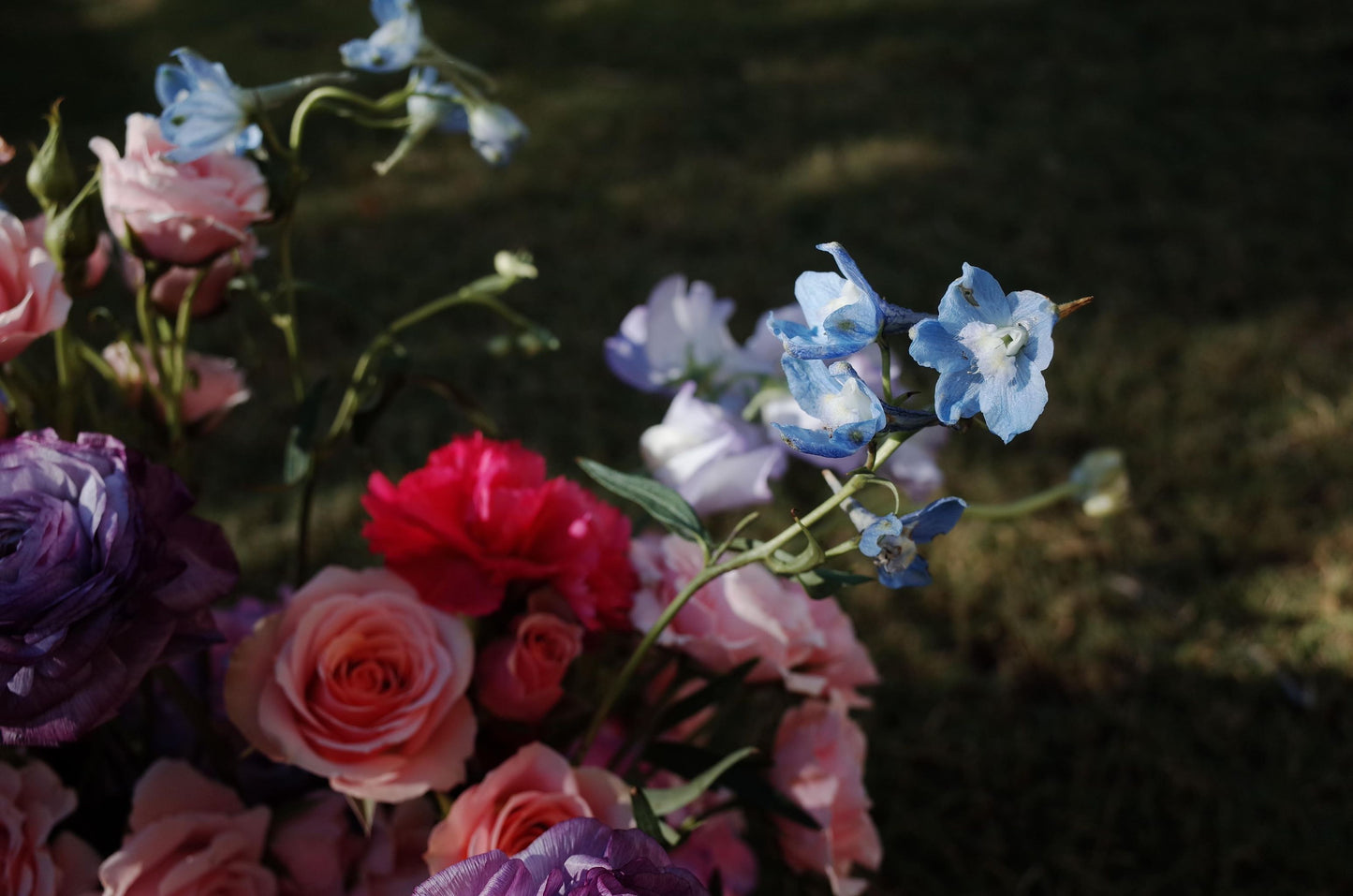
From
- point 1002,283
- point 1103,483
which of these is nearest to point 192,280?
point 1103,483

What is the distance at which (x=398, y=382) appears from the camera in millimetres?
574

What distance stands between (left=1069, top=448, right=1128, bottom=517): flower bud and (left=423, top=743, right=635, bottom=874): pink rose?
357 mm

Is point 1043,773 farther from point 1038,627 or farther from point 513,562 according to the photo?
point 513,562

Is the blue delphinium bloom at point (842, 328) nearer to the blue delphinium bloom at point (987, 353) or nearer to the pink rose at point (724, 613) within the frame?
the blue delphinium bloom at point (987, 353)

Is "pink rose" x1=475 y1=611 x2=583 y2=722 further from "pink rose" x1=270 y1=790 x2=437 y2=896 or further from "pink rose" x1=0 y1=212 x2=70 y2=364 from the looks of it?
"pink rose" x1=0 y1=212 x2=70 y2=364

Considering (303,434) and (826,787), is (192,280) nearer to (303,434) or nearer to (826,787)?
(303,434)

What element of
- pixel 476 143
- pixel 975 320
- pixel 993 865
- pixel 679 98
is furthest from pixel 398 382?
pixel 679 98

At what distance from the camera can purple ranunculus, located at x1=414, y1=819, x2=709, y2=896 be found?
0.33 metres

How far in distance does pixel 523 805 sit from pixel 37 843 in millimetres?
199

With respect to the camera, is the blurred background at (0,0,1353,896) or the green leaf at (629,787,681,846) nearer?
the green leaf at (629,787,681,846)

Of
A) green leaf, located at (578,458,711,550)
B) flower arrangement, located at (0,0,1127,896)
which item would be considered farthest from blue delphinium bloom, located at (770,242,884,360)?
green leaf, located at (578,458,711,550)

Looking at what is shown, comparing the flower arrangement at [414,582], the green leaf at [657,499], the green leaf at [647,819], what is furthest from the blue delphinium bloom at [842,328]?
the green leaf at [647,819]

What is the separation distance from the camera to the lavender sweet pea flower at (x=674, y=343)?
61cm

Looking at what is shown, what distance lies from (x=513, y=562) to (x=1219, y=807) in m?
0.82
